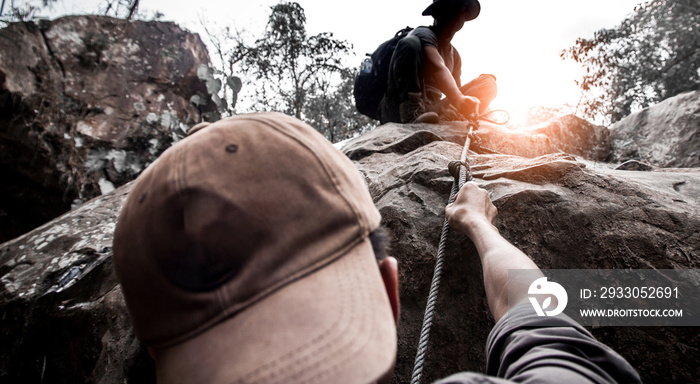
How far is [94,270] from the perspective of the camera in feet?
6.00

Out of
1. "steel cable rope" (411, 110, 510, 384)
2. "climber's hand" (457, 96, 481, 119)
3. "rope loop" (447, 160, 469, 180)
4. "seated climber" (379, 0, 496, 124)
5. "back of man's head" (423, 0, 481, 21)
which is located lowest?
"steel cable rope" (411, 110, 510, 384)

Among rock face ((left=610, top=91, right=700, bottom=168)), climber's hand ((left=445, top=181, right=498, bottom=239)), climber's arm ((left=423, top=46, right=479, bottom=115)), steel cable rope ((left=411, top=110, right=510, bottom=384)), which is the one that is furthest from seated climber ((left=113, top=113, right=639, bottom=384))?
rock face ((left=610, top=91, right=700, bottom=168))

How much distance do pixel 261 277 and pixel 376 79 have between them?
3711mm

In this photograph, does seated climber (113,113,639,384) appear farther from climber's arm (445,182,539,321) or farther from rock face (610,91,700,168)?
rock face (610,91,700,168)

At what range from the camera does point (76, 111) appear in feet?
17.3

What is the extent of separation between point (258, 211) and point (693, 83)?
48.4ft

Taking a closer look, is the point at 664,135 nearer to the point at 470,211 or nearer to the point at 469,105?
the point at 469,105

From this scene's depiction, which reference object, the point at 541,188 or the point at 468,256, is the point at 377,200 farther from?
the point at 541,188

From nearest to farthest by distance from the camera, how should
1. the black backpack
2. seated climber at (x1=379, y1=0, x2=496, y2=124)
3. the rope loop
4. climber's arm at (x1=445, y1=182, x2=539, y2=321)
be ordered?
climber's arm at (x1=445, y1=182, x2=539, y2=321) → the rope loop → seated climber at (x1=379, y1=0, x2=496, y2=124) → the black backpack

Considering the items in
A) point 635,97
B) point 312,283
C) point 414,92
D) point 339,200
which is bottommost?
point 635,97

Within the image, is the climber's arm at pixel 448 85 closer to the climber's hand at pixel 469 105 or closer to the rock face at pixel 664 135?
the climber's hand at pixel 469 105

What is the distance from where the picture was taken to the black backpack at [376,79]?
12.5 ft

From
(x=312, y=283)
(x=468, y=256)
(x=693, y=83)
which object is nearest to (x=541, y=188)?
(x=468, y=256)

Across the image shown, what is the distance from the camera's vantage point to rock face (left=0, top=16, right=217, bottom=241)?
4.45 m
